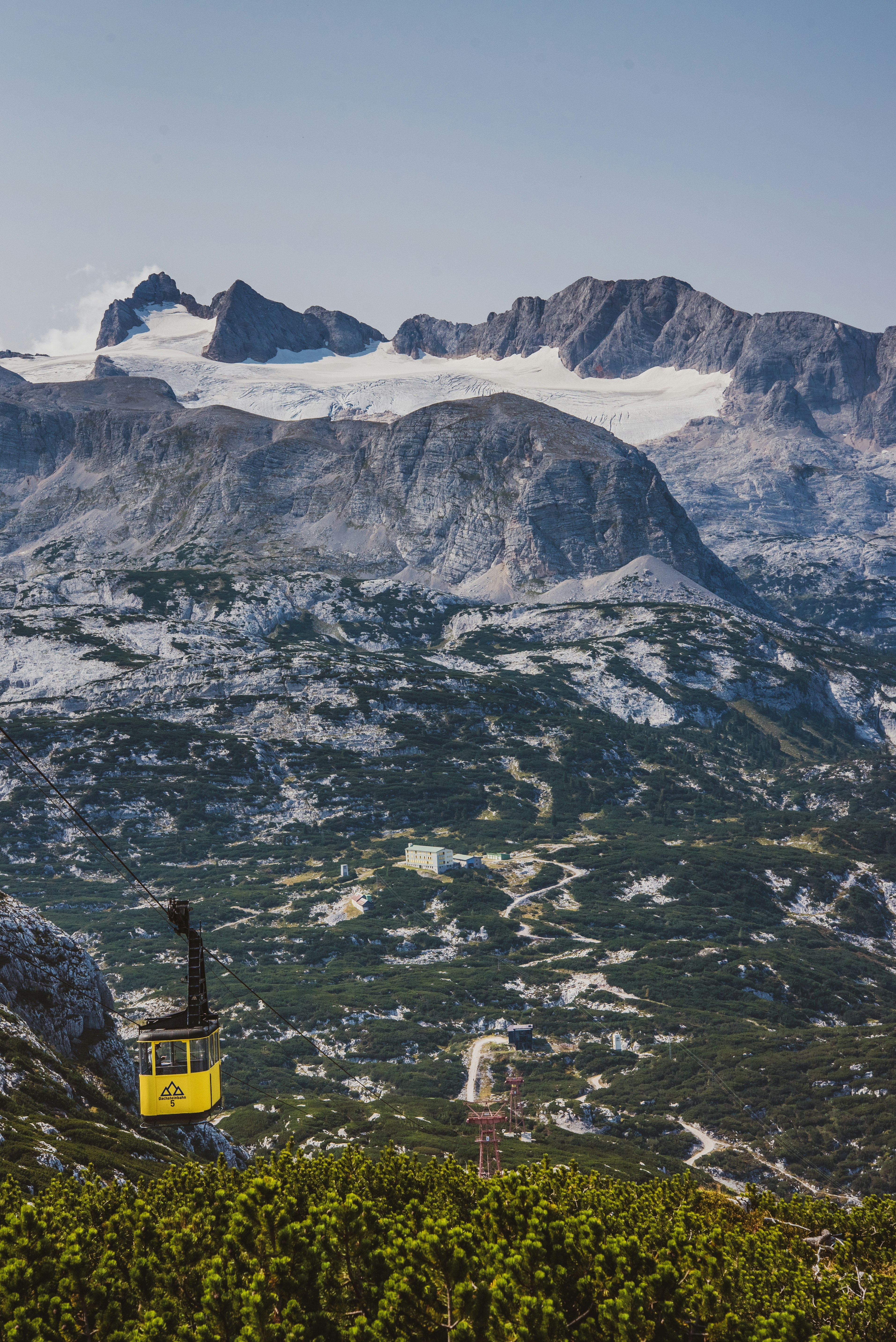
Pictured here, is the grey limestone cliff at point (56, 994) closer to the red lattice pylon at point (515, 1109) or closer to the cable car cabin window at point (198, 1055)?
the red lattice pylon at point (515, 1109)

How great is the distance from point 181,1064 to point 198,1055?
0.81 meters

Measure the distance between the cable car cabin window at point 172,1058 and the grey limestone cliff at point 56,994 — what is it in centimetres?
4081

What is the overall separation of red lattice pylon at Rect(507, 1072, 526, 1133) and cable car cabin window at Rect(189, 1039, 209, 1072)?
66.3 m

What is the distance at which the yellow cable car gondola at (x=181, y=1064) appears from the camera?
41.9 meters

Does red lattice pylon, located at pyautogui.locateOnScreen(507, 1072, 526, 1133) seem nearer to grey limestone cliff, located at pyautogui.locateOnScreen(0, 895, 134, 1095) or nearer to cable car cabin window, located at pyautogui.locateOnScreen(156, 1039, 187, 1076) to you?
grey limestone cliff, located at pyautogui.locateOnScreen(0, 895, 134, 1095)

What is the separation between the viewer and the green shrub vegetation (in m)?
34.5

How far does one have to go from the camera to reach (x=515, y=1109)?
12300 cm

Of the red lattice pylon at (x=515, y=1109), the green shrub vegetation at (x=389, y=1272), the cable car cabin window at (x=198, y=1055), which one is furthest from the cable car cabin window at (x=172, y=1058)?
the red lattice pylon at (x=515, y=1109)

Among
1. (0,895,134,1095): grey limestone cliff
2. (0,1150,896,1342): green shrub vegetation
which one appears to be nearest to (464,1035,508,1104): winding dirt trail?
(0,895,134,1095): grey limestone cliff

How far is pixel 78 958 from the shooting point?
8488cm

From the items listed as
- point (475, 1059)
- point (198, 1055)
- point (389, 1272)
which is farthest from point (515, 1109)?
point (389, 1272)

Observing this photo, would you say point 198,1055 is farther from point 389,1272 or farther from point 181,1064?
point 389,1272

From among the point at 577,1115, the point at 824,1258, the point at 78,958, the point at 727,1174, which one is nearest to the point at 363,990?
the point at 577,1115

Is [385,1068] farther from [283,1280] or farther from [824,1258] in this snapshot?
[283,1280]
